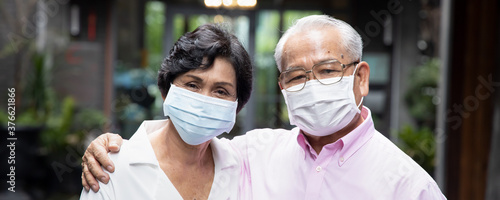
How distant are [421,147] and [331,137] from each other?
4.24m

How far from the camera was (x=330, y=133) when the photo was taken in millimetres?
1899

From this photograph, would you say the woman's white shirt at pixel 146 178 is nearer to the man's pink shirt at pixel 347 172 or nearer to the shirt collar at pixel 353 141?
the man's pink shirt at pixel 347 172

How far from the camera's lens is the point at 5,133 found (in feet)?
→ 20.3

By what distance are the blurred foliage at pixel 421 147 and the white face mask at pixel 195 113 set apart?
4.37 metres

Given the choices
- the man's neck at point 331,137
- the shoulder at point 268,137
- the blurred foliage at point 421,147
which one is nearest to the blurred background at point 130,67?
the blurred foliage at point 421,147

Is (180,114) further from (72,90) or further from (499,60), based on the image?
(72,90)

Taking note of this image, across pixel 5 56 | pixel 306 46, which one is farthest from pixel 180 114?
pixel 5 56

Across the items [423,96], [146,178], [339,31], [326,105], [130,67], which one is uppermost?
[339,31]

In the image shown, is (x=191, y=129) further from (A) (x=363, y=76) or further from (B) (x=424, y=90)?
(B) (x=424, y=90)

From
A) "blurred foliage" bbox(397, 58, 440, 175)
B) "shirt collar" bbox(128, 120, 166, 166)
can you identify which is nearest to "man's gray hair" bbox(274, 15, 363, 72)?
"shirt collar" bbox(128, 120, 166, 166)

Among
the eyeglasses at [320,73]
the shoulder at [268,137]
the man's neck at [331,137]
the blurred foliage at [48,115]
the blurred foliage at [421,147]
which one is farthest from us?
the blurred foliage at [48,115]

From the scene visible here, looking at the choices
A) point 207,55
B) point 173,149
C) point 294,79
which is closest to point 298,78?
point 294,79

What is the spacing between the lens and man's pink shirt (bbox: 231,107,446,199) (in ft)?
5.73

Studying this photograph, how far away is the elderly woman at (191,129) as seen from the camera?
181 cm
